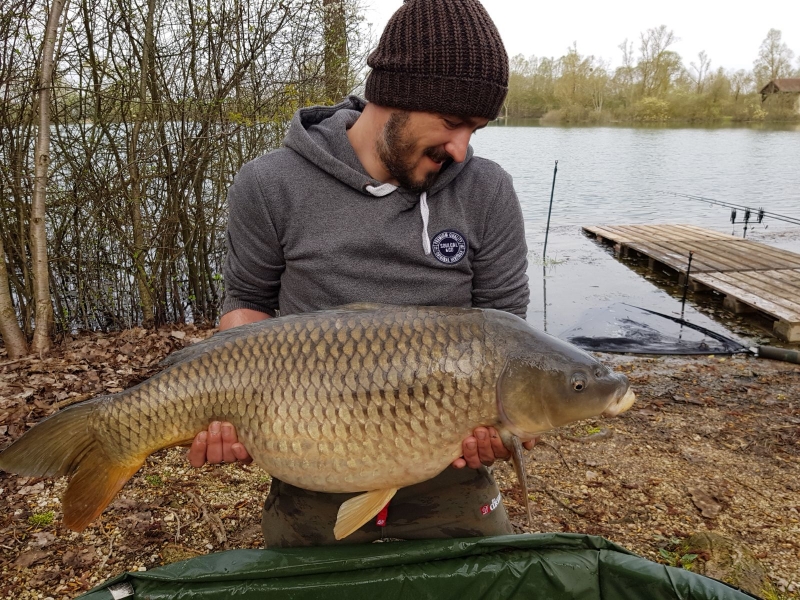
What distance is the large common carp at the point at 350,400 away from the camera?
3.58 ft

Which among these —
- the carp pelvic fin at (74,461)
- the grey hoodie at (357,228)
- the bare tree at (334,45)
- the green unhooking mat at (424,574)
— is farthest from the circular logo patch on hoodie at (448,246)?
the bare tree at (334,45)

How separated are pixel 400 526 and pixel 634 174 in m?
15.7

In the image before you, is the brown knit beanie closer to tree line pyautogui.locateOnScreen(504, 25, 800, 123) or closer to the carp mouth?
the carp mouth

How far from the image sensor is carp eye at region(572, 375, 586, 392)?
1.11 m

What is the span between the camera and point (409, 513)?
1.33m

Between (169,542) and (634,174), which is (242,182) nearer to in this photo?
(169,542)

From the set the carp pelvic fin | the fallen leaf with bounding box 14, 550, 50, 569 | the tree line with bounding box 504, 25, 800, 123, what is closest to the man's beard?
the carp pelvic fin

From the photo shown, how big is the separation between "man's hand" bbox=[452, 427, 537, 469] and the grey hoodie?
306 mm

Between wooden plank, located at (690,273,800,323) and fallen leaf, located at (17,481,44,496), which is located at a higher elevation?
fallen leaf, located at (17,481,44,496)

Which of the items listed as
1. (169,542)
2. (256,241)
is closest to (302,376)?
(256,241)

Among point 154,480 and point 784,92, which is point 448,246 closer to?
point 154,480

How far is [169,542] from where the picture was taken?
190 cm

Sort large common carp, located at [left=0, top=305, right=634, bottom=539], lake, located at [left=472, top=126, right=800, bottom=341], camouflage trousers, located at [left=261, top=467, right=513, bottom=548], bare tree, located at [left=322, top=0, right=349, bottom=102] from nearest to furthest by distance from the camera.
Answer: large common carp, located at [left=0, top=305, right=634, bottom=539] → camouflage trousers, located at [left=261, top=467, right=513, bottom=548] → bare tree, located at [left=322, top=0, right=349, bottom=102] → lake, located at [left=472, top=126, right=800, bottom=341]

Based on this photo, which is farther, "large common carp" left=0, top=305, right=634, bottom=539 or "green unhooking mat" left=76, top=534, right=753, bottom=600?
"green unhooking mat" left=76, top=534, right=753, bottom=600
